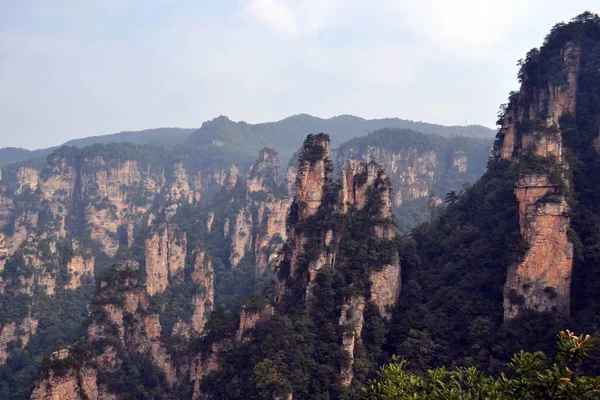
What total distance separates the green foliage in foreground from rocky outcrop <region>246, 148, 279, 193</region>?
8884cm

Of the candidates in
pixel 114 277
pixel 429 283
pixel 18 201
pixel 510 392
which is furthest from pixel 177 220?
pixel 510 392

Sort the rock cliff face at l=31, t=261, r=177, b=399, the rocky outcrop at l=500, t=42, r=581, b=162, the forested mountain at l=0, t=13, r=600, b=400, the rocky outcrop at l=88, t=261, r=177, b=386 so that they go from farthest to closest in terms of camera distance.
Answer: the rocky outcrop at l=88, t=261, r=177, b=386 → the rock cliff face at l=31, t=261, r=177, b=399 → the rocky outcrop at l=500, t=42, r=581, b=162 → the forested mountain at l=0, t=13, r=600, b=400

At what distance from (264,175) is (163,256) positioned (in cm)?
3657

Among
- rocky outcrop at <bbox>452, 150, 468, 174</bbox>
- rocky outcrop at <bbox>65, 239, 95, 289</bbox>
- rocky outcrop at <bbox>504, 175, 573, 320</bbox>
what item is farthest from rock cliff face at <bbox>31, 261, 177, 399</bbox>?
rocky outcrop at <bbox>452, 150, 468, 174</bbox>

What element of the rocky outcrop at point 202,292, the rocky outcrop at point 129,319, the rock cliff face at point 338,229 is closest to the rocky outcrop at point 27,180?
the rocky outcrop at point 202,292

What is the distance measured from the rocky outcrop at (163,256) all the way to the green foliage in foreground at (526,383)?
59.5 m

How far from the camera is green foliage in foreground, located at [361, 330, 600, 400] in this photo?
12.7 m

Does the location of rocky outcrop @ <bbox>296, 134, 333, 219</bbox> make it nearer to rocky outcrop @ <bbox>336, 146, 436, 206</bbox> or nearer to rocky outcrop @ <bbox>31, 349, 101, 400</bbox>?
rocky outcrop @ <bbox>31, 349, 101, 400</bbox>

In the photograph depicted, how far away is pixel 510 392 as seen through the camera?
14859mm

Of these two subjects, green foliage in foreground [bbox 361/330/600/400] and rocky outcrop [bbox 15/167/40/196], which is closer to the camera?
green foliage in foreground [bbox 361/330/600/400]

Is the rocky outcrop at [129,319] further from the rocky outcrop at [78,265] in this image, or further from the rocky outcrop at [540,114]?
the rocky outcrop at [540,114]

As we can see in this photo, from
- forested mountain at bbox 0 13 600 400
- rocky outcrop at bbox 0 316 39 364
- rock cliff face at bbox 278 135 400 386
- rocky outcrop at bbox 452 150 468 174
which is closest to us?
forested mountain at bbox 0 13 600 400

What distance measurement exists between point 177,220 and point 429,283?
230 ft

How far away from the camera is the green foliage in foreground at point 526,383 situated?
1270 centimetres
